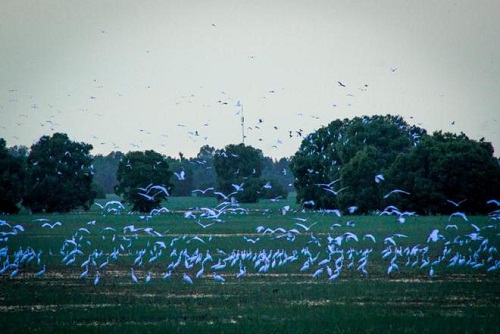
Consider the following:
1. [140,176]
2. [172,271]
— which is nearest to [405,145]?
[140,176]

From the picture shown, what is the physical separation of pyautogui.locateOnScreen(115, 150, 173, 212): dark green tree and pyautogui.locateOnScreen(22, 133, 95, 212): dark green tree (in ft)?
14.6

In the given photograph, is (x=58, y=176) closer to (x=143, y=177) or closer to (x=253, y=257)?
(x=143, y=177)

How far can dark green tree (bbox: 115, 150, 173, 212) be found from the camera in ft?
361

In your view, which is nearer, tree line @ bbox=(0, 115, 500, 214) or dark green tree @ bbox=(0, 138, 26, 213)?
tree line @ bbox=(0, 115, 500, 214)

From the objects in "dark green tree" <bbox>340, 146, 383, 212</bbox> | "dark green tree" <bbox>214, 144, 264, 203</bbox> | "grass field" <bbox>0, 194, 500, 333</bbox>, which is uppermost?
"dark green tree" <bbox>214, 144, 264, 203</bbox>

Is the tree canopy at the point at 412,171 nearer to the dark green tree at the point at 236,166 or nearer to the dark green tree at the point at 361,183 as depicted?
the dark green tree at the point at 361,183

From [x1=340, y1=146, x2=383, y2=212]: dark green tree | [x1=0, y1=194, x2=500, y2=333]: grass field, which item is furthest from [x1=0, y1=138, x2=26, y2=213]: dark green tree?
[x1=0, y1=194, x2=500, y2=333]: grass field


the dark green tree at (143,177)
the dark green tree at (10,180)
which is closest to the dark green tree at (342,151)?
the dark green tree at (143,177)

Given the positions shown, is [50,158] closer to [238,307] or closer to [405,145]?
[405,145]

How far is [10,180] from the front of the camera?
9900 centimetres

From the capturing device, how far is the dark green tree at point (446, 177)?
86.4 meters

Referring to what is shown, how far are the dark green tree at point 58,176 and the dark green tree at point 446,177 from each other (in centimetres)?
4118

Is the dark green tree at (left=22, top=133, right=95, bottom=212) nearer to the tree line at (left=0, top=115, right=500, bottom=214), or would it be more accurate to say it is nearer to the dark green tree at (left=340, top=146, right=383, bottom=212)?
the tree line at (left=0, top=115, right=500, bottom=214)

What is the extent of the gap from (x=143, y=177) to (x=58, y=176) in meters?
10.5
